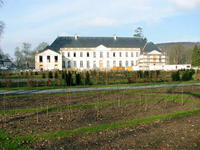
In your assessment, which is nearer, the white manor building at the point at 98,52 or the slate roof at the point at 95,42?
the white manor building at the point at 98,52

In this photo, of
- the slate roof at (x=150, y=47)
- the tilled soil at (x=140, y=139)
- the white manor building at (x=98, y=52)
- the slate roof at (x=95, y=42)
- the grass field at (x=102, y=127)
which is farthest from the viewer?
the slate roof at (x=95, y=42)

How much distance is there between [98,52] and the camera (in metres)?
58.1

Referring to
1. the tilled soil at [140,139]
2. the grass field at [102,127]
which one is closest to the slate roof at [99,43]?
the grass field at [102,127]

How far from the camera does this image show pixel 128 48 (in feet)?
194

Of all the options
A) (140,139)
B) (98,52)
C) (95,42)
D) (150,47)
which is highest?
(95,42)

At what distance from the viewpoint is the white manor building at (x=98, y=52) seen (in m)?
54.4

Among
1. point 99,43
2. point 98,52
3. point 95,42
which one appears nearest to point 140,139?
point 98,52

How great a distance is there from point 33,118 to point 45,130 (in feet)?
4.96

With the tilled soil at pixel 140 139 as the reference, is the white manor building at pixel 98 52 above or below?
above

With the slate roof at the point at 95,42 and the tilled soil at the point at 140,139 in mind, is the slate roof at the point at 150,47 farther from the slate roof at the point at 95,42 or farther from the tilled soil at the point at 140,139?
the tilled soil at the point at 140,139

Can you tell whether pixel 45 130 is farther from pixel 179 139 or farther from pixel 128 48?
pixel 128 48

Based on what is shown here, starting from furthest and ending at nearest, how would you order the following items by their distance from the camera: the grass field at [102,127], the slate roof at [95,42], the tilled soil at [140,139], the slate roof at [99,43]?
the slate roof at [95,42] < the slate roof at [99,43] < the grass field at [102,127] < the tilled soil at [140,139]

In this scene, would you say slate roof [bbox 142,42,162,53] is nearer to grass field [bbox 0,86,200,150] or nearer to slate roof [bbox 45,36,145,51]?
slate roof [bbox 45,36,145,51]

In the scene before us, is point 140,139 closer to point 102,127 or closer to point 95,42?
point 102,127
